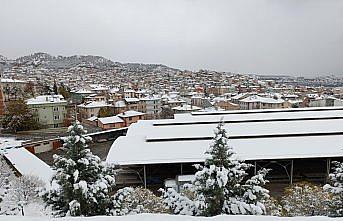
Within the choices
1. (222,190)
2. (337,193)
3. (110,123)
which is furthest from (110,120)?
(337,193)

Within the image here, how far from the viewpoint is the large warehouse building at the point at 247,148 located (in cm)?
1675

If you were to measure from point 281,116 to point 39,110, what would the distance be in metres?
25.8

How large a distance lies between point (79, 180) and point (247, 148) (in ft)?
42.1

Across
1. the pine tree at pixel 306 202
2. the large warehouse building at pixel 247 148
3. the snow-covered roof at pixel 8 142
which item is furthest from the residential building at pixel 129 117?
the pine tree at pixel 306 202

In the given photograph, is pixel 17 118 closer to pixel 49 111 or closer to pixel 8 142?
pixel 49 111

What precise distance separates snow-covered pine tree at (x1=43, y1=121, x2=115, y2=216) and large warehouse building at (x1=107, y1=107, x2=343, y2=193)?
31.3 ft

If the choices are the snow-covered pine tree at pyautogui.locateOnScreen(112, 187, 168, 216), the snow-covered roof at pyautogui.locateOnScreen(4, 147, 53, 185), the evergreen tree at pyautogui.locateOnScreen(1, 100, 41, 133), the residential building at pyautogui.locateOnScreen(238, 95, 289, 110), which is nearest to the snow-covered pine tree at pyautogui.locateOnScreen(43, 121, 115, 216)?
the snow-covered pine tree at pyautogui.locateOnScreen(112, 187, 168, 216)

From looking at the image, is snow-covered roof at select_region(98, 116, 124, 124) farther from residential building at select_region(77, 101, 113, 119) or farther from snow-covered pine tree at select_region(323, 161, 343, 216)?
snow-covered pine tree at select_region(323, 161, 343, 216)

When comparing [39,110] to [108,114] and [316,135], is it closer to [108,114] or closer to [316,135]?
[108,114]

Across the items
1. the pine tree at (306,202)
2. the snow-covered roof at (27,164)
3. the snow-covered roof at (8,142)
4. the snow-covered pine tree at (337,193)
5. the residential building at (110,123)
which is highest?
the snow-covered pine tree at (337,193)

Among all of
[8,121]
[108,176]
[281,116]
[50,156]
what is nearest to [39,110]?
[8,121]

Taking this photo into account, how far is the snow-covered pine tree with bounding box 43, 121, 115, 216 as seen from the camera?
644cm

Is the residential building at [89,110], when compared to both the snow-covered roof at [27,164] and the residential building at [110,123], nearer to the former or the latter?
the residential building at [110,123]

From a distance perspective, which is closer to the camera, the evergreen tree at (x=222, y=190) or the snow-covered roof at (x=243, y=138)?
the evergreen tree at (x=222, y=190)
